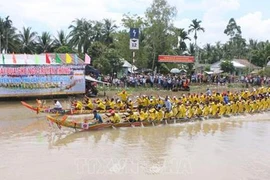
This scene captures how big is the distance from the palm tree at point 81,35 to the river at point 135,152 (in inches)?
1070

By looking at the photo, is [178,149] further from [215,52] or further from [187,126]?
[215,52]

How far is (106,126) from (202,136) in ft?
13.1

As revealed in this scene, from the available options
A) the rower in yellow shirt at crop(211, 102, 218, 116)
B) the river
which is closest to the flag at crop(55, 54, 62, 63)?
the river

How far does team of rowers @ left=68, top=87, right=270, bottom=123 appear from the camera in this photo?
17.9 meters

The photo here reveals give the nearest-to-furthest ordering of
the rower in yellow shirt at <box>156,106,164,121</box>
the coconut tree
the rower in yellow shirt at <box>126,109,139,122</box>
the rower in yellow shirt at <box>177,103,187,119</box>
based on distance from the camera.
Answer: the rower in yellow shirt at <box>126,109,139,122</box>
the rower in yellow shirt at <box>156,106,164,121</box>
the rower in yellow shirt at <box>177,103,187,119</box>
the coconut tree

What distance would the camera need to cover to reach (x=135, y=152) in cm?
1332

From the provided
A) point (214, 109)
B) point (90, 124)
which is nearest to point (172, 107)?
point (214, 109)

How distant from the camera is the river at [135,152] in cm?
1110

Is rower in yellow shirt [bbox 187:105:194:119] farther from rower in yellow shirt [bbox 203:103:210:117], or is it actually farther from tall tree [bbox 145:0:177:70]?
tall tree [bbox 145:0:177:70]

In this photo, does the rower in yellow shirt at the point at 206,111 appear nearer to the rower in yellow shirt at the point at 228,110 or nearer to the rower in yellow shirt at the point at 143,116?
the rower in yellow shirt at the point at 228,110

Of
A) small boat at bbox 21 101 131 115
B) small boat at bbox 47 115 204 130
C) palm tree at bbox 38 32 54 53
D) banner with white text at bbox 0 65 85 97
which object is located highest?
palm tree at bbox 38 32 54 53

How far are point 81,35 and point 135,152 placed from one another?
1344 inches

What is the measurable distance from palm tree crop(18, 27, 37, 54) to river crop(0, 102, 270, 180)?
81.5ft

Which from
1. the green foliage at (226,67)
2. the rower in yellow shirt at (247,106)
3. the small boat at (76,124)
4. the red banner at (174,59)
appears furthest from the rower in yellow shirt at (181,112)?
the green foliage at (226,67)
